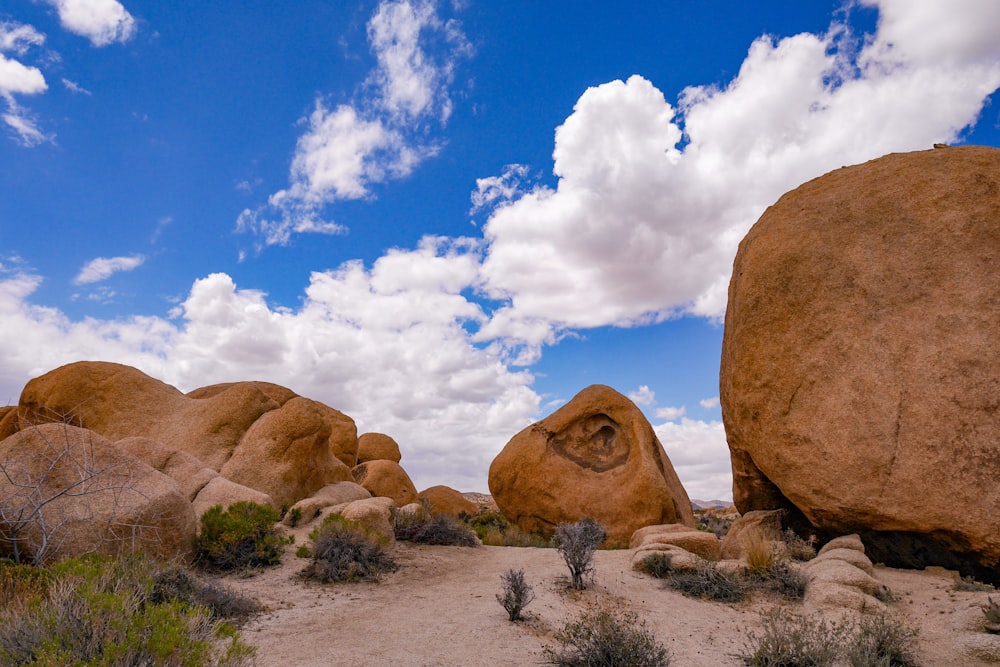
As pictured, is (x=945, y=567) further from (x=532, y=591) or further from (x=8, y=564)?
(x=8, y=564)

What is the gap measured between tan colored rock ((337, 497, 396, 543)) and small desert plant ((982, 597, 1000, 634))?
944 centimetres

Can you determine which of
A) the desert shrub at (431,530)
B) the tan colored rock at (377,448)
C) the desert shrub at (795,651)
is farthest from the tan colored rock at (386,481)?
the desert shrub at (795,651)

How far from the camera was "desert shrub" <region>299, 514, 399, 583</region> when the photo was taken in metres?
10.2

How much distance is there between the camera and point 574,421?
62.1 feet

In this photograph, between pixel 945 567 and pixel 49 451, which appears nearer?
pixel 49 451

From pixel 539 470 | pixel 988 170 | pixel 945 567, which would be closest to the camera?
pixel 945 567

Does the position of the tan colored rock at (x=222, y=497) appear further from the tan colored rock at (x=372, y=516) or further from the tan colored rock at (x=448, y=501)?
the tan colored rock at (x=448, y=501)

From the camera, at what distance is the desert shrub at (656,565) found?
10.9 meters

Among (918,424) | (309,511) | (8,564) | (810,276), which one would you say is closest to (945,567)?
(918,424)

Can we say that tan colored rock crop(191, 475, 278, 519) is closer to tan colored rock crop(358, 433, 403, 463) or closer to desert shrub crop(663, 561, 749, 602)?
desert shrub crop(663, 561, 749, 602)

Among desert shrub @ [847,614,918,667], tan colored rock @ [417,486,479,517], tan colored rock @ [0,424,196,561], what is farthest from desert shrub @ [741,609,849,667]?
tan colored rock @ [417,486,479,517]

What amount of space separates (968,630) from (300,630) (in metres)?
8.03

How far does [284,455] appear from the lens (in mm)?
15906

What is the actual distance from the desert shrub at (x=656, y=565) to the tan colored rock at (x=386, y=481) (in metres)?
14.5
